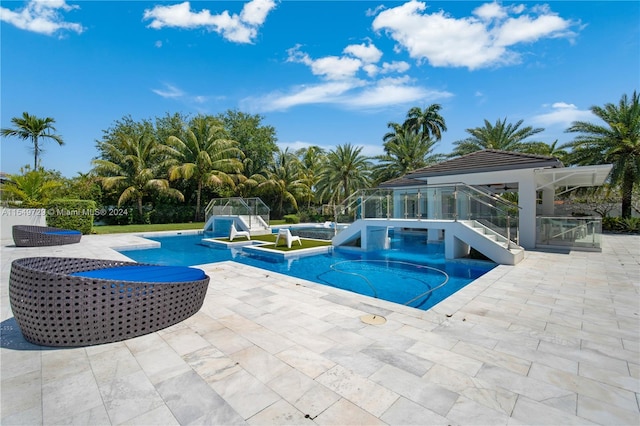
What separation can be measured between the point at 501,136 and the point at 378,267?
18484 millimetres

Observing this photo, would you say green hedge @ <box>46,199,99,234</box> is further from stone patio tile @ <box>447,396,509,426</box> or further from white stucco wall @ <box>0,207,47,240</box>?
stone patio tile @ <box>447,396,509,426</box>

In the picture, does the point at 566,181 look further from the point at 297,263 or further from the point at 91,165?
the point at 91,165

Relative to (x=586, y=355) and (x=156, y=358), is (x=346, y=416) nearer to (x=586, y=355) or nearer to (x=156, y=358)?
(x=156, y=358)

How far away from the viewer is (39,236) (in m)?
13.2

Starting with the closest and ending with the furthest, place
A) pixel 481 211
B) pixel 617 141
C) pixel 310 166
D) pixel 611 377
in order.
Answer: pixel 611 377
pixel 481 211
pixel 617 141
pixel 310 166

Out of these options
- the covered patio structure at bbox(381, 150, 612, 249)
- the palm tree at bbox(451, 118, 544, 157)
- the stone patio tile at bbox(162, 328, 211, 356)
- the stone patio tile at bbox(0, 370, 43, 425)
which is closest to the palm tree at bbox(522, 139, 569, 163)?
the palm tree at bbox(451, 118, 544, 157)

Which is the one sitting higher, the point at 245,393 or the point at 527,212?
the point at 527,212

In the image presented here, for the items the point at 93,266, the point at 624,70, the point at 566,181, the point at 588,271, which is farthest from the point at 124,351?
the point at 566,181

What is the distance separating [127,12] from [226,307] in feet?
43.2

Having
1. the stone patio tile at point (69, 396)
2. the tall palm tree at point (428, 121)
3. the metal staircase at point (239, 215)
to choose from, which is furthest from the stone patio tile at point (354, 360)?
the tall palm tree at point (428, 121)

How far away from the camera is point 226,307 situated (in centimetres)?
541

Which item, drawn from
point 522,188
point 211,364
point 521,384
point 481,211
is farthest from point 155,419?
point 522,188

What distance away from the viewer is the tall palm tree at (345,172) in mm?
27000

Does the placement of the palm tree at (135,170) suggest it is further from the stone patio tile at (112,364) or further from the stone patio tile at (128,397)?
the stone patio tile at (128,397)
